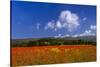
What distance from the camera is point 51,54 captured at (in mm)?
1930

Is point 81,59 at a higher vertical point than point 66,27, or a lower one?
lower

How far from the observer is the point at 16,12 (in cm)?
184

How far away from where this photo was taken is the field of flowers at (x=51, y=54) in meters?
1.84

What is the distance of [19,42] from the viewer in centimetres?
184

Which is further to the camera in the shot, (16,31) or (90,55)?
(90,55)

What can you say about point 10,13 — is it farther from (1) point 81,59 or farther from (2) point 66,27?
(1) point 81,59

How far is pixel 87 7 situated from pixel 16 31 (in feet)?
2.69

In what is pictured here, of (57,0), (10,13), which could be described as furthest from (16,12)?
(57,0)

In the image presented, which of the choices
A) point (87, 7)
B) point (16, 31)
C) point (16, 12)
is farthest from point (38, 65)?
point (87, 7)

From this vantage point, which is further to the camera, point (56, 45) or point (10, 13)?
point (56, 45)

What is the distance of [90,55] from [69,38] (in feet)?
1.03

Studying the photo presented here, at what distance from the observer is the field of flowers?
1841mm

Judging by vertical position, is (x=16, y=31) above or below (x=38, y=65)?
above

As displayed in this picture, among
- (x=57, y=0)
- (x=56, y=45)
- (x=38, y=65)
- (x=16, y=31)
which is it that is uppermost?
(x=57, y=0)
